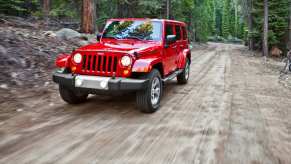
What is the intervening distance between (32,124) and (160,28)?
12.2ft

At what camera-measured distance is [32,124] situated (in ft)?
17.5

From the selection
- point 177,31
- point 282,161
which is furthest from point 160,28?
point 282,161

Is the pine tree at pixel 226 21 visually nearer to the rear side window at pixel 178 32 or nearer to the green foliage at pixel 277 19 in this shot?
the green foliage at pixel 277 19

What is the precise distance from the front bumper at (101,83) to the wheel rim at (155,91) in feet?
1.66

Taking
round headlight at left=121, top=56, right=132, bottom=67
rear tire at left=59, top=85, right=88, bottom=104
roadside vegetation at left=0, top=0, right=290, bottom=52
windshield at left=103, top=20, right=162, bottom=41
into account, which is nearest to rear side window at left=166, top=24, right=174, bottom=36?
windshield at left=103, top=20, right=162, bottom=41

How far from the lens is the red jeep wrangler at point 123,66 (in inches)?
230

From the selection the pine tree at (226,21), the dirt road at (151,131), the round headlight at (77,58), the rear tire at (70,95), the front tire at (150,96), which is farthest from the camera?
the pine tree at (226,21)

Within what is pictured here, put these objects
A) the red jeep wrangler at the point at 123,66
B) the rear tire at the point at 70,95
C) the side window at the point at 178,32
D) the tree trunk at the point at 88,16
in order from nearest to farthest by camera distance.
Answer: the red jeep wrangler at the point at 123,66 → the rear tire at the point at 70,95 → the side window at the point at 178,32 → the tree trunk at the point at 88,16

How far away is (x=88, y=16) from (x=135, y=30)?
8871 millimetres

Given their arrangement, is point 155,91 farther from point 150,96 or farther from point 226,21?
point 226,21

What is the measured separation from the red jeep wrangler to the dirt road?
49 centimetres

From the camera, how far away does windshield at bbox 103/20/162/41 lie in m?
7.30

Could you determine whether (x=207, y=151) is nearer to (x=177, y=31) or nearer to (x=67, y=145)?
(x=67, y=145)

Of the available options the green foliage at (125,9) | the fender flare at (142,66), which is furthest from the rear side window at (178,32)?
the green foliage at (125,9)
